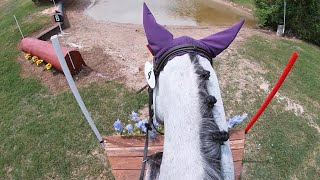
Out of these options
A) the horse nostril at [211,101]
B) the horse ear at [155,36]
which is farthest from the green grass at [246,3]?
the horse nostril at [211,101]

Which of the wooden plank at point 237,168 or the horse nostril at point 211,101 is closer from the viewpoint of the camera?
the horse nostril at point 211,101

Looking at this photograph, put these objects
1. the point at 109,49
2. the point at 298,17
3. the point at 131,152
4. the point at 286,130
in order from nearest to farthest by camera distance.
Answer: the point at 131,152 → the point at 286,130 → the point at 109,49 → the point at 298,17

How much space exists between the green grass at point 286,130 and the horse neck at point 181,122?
10.8 ft

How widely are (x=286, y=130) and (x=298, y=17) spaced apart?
15.4 ft

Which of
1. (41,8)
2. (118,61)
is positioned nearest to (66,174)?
(118,61)

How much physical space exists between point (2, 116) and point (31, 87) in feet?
2.62

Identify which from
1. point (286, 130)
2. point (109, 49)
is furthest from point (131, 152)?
point (109, 49)

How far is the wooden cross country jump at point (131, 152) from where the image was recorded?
364 cm

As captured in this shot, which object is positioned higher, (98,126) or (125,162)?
(125,162)

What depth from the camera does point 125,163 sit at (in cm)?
370

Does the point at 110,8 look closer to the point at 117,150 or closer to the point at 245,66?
the point at 245,66

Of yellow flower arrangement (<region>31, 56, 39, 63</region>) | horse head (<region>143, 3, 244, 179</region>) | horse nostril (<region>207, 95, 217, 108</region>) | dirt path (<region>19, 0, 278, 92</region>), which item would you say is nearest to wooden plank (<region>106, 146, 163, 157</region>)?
horse head (<region>143, 3, 244, 179</region>)

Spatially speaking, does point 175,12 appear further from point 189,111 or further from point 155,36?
point 189,111

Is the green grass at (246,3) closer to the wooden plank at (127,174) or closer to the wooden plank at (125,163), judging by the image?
the wooden plank at (125,163)
